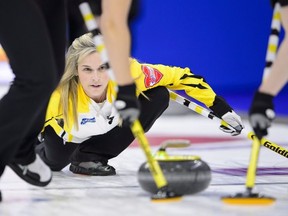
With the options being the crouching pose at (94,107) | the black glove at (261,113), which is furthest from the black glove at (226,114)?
the black glove at (261,113)

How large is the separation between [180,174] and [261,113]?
359mm

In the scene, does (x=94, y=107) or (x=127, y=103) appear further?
(x=94, y=107)

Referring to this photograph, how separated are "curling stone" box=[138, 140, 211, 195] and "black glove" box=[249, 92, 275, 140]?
293 millimetres

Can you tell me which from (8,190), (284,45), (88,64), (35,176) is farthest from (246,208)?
(88,64)

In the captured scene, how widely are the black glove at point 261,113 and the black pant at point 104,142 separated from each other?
105 centimetres

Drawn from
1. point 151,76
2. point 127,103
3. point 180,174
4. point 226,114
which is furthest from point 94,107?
point 127,103

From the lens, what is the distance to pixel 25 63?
2193 mm

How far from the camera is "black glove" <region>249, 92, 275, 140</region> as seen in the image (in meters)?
2.16

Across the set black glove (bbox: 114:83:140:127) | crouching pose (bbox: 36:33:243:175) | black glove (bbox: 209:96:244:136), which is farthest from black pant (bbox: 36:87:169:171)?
black glove (bbox: 114:83:140:127)

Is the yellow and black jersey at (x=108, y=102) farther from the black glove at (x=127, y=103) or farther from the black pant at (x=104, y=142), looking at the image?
the black glove at (x=127, y=103)

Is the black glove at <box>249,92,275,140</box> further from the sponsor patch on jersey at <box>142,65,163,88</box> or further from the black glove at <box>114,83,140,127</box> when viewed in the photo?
the sponsor patch on jersey at <box>142,65,163,88</box>

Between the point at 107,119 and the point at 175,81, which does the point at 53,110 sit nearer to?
the point at 107,119

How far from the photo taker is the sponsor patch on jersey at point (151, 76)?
10.2 feet

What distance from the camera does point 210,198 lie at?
2.37m
